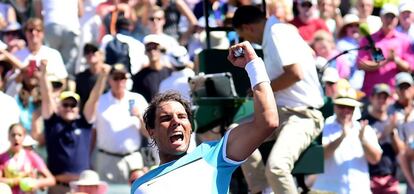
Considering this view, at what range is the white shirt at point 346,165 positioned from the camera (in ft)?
36.0

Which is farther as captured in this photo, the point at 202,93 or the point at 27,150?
the point at 27,150

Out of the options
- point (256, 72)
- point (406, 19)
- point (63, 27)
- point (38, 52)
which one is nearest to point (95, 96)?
point (38, 52)

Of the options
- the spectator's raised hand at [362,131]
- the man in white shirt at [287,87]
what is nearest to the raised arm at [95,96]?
the spectator's raised hand at [362,131]

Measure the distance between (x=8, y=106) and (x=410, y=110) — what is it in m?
3.73

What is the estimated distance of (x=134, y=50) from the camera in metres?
12.9

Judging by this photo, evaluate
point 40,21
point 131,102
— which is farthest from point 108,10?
point 131,102

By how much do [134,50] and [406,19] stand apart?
9.83ft

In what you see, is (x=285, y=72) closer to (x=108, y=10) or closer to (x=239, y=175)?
(x=239, y=175)

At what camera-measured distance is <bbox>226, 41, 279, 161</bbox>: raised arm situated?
5551 mm

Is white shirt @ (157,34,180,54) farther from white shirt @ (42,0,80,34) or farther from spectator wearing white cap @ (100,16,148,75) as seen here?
white shirt @ (42,0,80,34)

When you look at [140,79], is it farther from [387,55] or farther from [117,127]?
[387,55]

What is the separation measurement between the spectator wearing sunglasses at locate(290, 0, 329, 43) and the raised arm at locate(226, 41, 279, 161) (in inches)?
312

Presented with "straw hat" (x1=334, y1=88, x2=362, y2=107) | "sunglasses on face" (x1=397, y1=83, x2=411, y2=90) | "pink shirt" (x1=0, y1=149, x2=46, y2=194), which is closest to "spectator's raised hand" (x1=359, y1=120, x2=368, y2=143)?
"straw hat" (x1=334, y1=88, x2=362, y2=107)

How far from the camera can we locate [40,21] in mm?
13141
